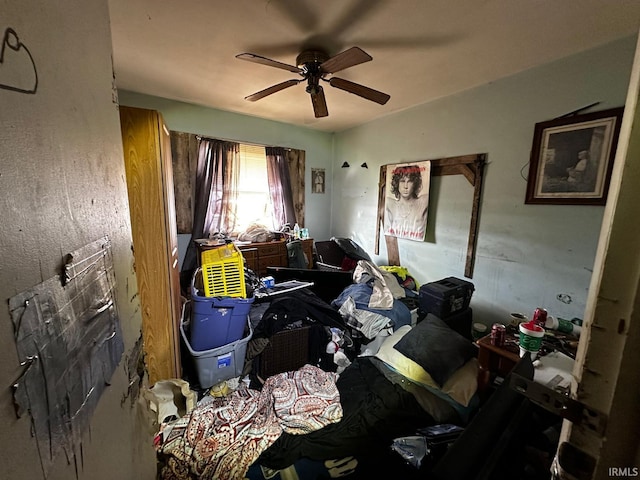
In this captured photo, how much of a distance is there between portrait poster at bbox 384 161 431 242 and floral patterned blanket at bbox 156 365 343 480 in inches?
82.6

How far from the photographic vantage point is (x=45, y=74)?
382 mm

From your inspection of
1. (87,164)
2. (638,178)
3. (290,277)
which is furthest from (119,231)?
(290,277)

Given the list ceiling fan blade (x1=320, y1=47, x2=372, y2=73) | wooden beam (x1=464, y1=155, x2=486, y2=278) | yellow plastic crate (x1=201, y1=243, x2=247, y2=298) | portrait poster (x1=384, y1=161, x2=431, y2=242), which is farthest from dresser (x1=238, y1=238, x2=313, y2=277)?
ceiling fan blade (x1=320, y1=47, x2=372, y2=73)

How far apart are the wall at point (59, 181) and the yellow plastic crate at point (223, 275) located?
101 centimetres

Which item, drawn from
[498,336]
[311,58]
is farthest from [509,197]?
[311,58]

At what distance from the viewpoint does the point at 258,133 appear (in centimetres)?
374

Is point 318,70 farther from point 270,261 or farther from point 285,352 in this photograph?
point 270,261

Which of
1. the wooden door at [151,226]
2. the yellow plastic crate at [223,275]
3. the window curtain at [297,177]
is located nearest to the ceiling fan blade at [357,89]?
the wooden door at [151,226]

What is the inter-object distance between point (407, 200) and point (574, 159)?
1.54 m

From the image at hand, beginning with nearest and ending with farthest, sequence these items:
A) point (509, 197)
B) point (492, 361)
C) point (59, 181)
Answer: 1. point (59, 181)
2. point (492, 361)
3. point (509, 197)

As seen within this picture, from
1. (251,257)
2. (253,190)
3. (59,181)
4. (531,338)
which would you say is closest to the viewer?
(59,181)

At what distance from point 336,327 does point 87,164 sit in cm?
194

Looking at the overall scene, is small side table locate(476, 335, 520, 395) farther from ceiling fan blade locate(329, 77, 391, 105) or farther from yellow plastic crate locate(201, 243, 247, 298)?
ceiling fan blade locate(329, 77, 391, 105)

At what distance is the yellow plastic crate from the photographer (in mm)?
1680
